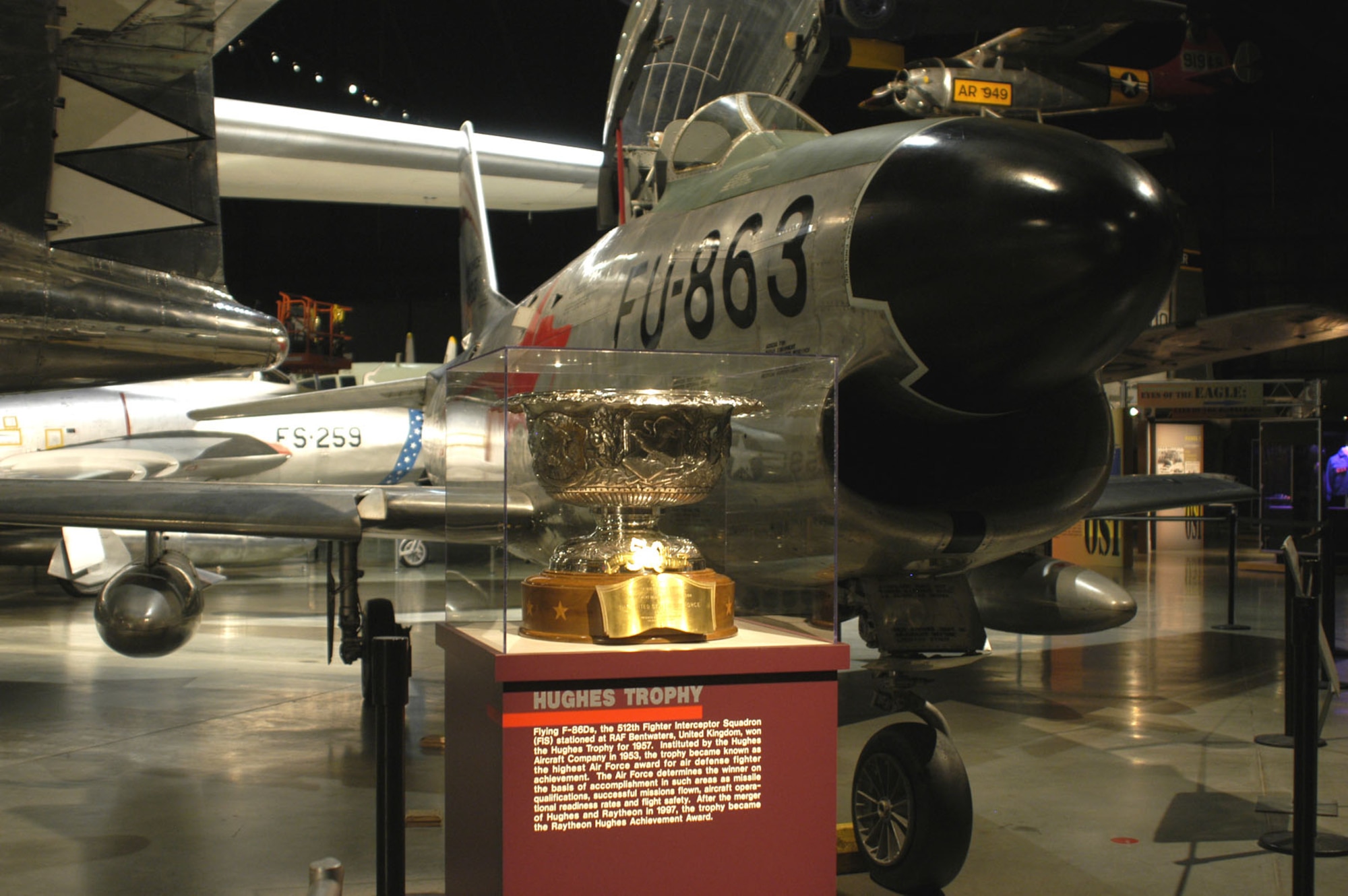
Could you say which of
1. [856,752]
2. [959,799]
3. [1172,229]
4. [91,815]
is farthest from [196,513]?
[1172,229]

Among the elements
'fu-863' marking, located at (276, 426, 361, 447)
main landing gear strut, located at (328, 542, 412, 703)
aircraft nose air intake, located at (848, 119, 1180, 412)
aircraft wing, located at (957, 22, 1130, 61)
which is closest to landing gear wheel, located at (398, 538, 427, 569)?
'fu-863' marking, located at (276, 426, 361, 447)

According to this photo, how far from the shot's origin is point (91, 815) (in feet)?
14.6

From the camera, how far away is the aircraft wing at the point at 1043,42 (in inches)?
671

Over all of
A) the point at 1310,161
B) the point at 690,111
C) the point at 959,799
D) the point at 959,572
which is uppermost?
the point at 1310,161

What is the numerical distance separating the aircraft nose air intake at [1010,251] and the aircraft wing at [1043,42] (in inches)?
628

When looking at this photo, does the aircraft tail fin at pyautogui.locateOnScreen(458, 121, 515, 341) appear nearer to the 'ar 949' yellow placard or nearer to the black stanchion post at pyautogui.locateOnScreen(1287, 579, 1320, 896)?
the black stanchion post at pyautogui.locateOnScreen(1287, 579, 1320, 896)

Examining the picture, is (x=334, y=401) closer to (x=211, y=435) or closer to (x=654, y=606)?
(x=654, y=606)

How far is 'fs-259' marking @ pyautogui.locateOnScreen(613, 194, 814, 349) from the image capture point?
316cm

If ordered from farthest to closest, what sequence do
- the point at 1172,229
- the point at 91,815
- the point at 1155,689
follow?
the point at 1155,689
the point at 91,815
the point at 1172,229

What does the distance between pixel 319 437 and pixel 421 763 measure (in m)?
10.4

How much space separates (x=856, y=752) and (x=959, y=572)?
1.97m

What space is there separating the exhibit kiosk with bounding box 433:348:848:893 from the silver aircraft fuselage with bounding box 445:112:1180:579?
24 cm

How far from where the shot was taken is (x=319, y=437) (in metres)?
14.9

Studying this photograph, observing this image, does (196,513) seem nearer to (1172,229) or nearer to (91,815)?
(91,815)
